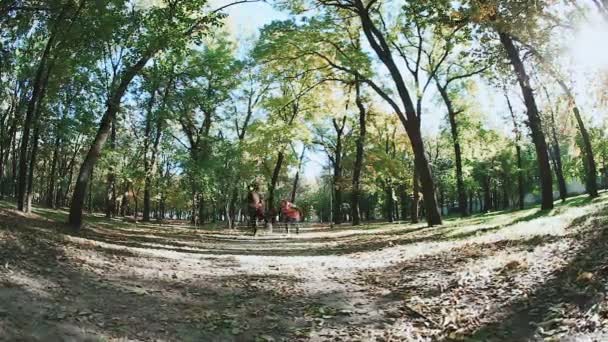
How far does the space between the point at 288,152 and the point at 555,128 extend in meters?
18.6

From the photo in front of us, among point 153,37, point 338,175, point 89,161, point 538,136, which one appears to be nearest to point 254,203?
point 89,161

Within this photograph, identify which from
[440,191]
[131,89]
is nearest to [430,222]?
[131,89]

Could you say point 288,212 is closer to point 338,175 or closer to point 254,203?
point 254,203

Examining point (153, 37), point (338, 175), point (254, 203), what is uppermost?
point (153, 37)

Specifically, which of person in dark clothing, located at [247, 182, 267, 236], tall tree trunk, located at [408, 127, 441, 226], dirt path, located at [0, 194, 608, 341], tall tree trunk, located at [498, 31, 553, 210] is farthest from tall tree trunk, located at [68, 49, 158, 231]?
tall tree trunk, located at [498, 31, 553, 210]

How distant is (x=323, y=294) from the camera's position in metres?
7.47

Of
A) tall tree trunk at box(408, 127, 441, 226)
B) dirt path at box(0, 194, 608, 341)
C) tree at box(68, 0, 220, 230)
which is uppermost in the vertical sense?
tree at box(68, 0, 220, 230)

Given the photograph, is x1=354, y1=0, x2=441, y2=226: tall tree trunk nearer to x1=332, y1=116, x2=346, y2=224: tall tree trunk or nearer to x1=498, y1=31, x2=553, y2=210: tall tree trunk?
x1=498, y1=31, x2=553, y2=210: tall tree trunk

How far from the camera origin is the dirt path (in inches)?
203

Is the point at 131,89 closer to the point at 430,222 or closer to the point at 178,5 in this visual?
the point at 178,5

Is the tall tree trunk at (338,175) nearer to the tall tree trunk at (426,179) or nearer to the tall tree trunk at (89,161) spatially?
the tall tree trunk at (426,179)

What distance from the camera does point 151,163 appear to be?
27594 millimetres

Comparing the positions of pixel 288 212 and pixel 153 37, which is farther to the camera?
pixel 288 212

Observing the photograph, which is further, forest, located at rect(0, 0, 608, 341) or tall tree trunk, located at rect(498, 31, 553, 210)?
tall tree trunk, located at rect(498, 31, 553, 210)
